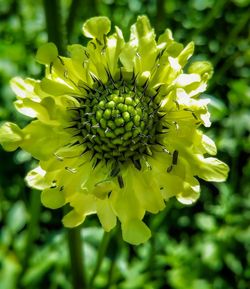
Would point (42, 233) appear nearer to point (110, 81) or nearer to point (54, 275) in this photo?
point (54, 275)

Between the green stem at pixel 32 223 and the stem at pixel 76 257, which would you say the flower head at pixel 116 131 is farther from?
the green stem at pixel 32 223

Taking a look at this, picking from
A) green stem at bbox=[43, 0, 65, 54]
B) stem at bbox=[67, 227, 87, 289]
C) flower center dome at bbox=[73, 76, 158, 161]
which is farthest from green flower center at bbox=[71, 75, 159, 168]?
stem at bbox=[67, 227, 87, 289]

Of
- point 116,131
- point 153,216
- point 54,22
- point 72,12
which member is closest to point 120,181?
point 116,131

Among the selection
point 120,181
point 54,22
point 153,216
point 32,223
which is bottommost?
point 153,216

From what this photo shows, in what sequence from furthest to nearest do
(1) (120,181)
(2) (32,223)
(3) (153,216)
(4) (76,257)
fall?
(3) (153,216) < (2) (32,223) < (4) (76,257) < (1) (120,181)

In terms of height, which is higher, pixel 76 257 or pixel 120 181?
pixel 120 181

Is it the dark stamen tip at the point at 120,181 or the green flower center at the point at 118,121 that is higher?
the green flower center at the point at 118,121

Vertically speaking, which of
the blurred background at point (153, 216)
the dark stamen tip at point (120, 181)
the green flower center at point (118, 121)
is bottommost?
the blurred background at point (153, 216)

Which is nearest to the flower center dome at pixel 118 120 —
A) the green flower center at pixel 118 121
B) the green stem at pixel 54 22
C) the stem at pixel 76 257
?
the green flower center at pixel 118 121

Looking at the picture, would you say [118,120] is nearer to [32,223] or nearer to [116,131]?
[116,131]
